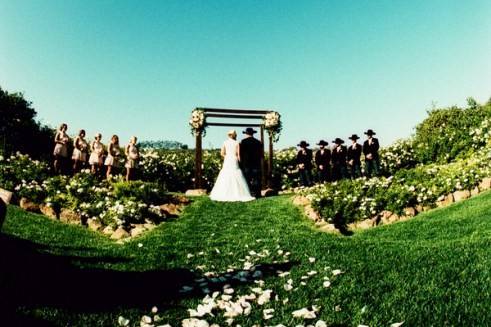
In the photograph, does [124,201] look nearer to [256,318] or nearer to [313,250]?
[313,250]

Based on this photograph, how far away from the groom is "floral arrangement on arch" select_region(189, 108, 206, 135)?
2.55m

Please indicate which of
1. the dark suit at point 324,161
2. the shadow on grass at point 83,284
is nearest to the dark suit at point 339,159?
the dark suit at point 324,161

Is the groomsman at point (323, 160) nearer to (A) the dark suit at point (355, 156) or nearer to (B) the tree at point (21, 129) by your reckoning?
(A) the dark suit at point (355, 156)

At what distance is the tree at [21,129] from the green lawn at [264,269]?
898 cm

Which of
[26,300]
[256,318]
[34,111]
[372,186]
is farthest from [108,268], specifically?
[34,111]

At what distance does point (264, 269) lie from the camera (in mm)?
6074

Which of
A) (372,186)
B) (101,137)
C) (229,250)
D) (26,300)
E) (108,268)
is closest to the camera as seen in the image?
(26,300)

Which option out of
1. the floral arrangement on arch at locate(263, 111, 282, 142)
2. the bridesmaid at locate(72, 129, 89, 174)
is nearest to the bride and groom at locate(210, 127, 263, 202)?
the floral arrangement on arch at locate(263, 111, 282, 142)

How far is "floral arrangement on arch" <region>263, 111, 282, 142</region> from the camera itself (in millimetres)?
17031

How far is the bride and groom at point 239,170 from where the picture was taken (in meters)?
14.0

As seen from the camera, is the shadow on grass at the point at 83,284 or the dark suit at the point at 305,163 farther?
the dark suit at the point at 305,163

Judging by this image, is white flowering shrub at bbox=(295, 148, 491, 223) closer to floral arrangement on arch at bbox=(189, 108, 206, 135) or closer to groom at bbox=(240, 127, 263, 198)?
groom at bbox=(240, 127, 263, 198)

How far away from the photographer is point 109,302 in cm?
466

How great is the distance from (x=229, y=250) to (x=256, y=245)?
0.53 meters
